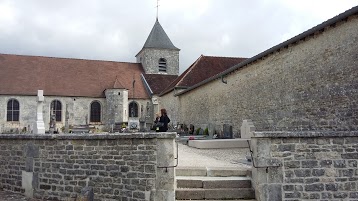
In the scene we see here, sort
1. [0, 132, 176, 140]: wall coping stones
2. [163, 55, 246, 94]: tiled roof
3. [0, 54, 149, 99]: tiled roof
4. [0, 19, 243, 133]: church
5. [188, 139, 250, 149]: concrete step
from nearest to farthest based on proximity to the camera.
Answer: [0, 132, 176, 140]: wall coping stones → [188, 139, 250, 149]: concrete step → [163, 55, 246, 94]: tiled roof → [0, 19, 243, 133]: church → [0, 54, 149, 99]: tiled roof

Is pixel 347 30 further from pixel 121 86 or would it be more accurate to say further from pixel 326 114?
Result: pixel 121 86

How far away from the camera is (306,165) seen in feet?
21.0

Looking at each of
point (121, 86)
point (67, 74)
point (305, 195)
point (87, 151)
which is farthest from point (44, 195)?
point (67, 74)

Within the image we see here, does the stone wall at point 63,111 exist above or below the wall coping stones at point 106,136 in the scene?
above

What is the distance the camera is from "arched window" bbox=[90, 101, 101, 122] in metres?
31.8

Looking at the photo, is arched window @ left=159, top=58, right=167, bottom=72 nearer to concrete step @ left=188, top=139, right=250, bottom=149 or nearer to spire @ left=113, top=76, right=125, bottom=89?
spire @ left=113, top=76, right=125, bottom=89

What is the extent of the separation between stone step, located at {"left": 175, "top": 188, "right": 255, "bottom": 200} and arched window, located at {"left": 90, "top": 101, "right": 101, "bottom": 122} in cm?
2644

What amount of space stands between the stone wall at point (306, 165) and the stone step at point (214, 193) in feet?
0.94

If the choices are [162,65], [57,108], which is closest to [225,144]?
[57,108]

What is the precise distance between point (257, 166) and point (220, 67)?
2036 centimetres

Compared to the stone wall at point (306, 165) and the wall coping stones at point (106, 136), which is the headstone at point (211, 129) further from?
the stone wall at point (306, 165)

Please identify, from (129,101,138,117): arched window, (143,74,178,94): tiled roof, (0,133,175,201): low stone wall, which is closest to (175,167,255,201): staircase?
(0,133,175,201): low stone wall

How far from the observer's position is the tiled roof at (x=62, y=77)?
29.7 meters

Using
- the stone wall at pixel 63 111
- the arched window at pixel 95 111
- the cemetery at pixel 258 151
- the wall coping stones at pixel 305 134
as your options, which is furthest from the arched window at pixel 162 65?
the wall coping stones at pixel 305 134
